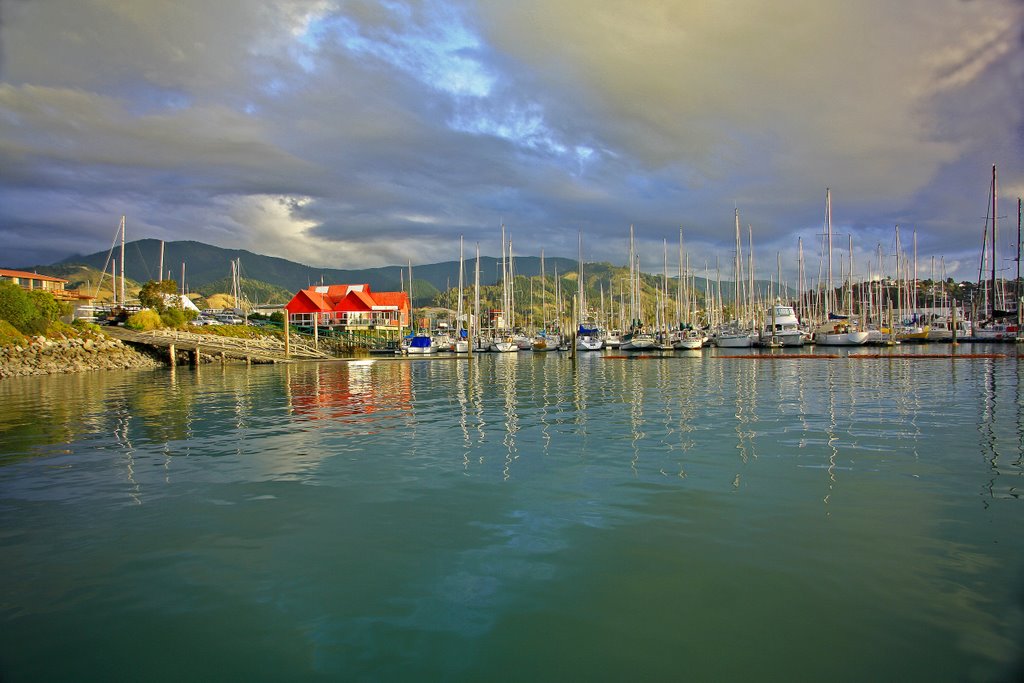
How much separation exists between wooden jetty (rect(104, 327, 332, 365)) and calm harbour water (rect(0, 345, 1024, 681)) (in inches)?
1983

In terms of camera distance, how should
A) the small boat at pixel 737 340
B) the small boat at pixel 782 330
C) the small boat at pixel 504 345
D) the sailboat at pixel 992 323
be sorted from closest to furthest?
the sailboat at pixel 992 323 < the small boat at pixel 782 330 < the small boat at pixel 737 340 < the small boat at pixel 504 345

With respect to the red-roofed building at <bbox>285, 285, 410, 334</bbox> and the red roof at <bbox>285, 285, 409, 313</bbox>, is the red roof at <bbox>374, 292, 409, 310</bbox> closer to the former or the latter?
the red roof at <bbox>285, 285, 409, 313</bbox>

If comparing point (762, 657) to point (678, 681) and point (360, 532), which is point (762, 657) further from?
point (360, 532)

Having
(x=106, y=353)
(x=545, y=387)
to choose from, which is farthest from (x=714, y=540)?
(x=106, y=353)

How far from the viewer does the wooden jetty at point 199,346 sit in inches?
2504

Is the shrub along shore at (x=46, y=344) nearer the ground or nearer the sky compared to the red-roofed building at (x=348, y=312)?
nearer the ground

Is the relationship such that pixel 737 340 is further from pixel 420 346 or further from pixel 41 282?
pixel 41 282

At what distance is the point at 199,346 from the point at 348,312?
58.1 meters

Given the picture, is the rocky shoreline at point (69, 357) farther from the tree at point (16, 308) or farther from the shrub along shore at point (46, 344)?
the tree at point (16, 308)

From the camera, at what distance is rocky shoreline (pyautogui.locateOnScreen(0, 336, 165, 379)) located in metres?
48.8

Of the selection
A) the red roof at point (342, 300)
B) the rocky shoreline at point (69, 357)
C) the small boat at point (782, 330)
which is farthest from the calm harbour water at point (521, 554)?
the red roof at point (342, 300)

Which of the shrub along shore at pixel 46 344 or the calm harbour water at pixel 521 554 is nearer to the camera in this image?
the calm harbour water at pixel 521 554

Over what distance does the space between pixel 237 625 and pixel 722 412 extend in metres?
18.3

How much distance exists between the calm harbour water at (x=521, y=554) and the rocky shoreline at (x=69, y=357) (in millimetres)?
40012
